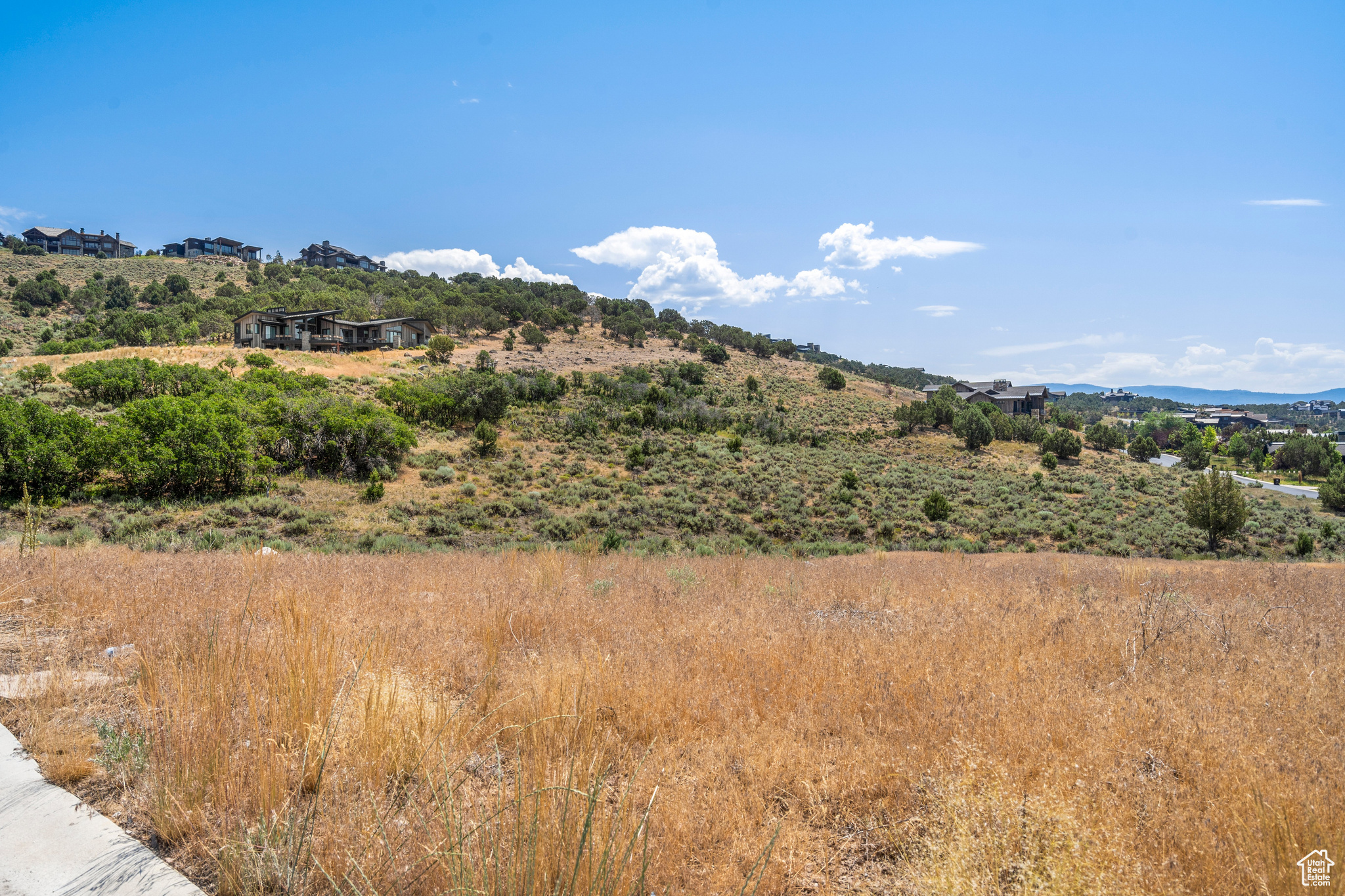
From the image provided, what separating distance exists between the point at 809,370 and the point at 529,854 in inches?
3210

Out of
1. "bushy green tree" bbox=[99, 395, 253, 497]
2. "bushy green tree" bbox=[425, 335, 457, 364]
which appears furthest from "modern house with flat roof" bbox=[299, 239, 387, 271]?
"bushy green tree" bbox=[99, 395, 253, 497]

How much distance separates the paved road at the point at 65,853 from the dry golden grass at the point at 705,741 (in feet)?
0.42

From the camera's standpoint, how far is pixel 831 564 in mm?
11820

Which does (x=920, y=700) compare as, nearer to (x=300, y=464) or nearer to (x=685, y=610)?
(x=685, y=610)

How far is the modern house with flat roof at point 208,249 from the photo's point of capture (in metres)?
114

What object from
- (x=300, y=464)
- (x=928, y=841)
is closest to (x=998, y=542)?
(x=928, y=841)

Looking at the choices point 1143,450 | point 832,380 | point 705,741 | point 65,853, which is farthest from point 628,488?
point 1143,450

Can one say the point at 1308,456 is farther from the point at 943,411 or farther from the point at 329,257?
the point at 329,257

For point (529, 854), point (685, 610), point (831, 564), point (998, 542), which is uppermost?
point (529, 854)

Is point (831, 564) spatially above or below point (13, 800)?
below

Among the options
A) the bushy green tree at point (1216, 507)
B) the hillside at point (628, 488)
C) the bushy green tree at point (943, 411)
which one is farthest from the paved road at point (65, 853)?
the bushy green tree at point (943, 411)

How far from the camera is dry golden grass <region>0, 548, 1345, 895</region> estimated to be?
227 cm

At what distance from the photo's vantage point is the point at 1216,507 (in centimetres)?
2427

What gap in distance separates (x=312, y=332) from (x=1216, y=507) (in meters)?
67.1
